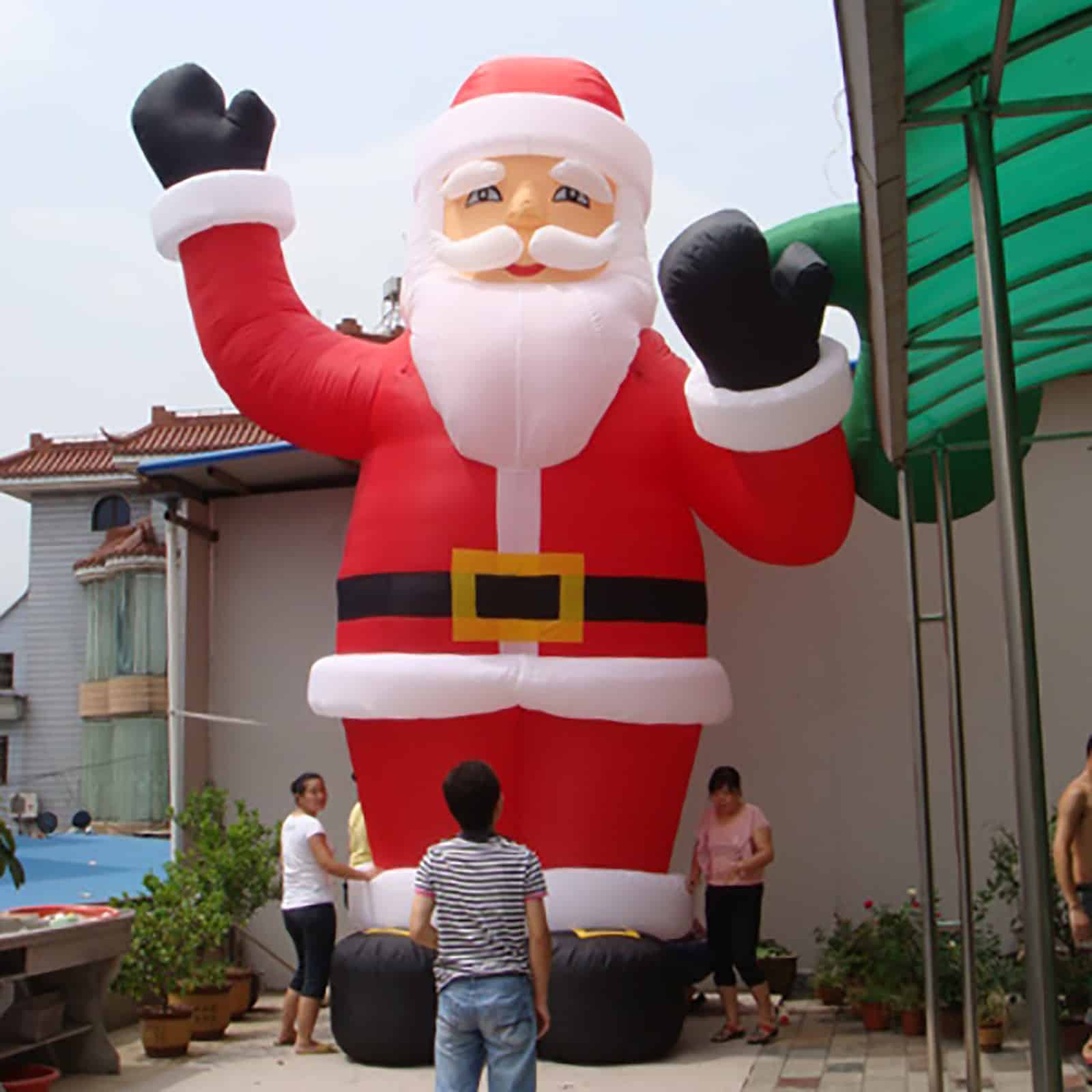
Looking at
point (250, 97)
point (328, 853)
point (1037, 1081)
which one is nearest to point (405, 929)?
point (328, 853)

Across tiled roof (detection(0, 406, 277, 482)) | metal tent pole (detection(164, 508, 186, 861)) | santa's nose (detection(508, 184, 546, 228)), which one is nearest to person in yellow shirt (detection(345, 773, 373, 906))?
metal tent pole (detection(164, 508, 186, 861))

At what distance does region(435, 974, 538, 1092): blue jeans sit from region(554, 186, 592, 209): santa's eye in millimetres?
4147

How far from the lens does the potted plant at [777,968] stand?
7.44 metres

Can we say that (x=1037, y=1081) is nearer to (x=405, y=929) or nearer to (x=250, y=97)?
(x=405, y=929)

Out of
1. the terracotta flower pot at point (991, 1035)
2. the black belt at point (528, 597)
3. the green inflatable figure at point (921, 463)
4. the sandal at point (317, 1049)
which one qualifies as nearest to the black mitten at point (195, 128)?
the black belt at point (528, 597)

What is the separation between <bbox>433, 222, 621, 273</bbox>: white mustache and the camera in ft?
21.8

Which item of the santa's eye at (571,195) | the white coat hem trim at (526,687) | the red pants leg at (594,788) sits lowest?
the red pants leg at (594,788)

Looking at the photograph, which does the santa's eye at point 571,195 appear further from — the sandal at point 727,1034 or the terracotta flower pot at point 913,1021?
the terracotta flower pot at point 913,1021

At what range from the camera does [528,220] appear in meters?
6.72

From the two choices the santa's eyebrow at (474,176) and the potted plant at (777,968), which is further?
the potted plant at (777,968)

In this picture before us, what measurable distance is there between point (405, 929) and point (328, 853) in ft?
1.53

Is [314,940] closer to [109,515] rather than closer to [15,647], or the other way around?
[109,515]

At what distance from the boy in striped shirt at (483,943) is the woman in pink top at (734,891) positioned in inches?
116

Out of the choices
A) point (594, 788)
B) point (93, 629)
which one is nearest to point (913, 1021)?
point (594, 788)
